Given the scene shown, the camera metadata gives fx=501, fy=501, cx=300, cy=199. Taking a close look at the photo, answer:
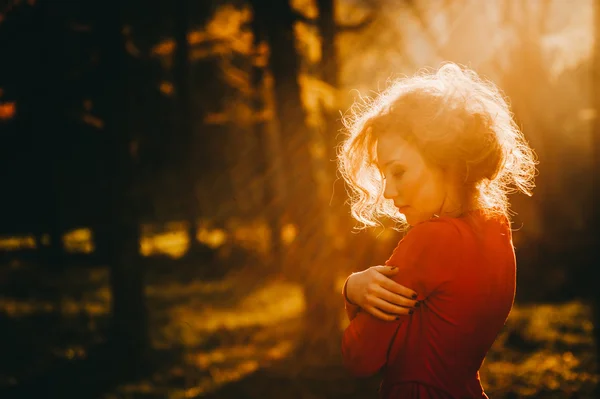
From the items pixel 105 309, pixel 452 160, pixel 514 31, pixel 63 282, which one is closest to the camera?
pixel 452 160

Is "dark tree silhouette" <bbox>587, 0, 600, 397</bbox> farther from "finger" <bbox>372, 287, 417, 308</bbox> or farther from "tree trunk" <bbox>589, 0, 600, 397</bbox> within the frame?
"finger" <bbox>372, 287, 417, 308</bbox>

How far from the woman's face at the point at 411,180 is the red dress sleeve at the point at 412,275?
0.17 meters

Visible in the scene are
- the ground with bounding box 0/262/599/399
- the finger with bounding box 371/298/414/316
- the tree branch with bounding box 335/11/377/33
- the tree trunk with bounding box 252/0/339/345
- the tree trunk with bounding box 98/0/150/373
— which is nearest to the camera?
the finger with bounding box 371/298/414/316

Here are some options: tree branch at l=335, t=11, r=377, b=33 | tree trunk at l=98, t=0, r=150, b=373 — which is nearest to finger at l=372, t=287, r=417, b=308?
tree trunk at l=98, t=0, r=150, b=373

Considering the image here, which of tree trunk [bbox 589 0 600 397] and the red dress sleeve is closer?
the red dress sleeve

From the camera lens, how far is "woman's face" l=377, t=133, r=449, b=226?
1.75 m

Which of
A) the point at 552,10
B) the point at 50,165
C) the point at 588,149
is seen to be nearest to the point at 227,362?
the point at 50,165

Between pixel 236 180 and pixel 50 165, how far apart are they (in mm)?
10819

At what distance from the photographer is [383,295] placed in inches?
60.9

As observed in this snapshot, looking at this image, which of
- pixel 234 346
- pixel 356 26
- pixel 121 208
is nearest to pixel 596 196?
pixel 356 26

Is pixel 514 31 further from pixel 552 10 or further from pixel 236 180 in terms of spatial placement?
pixel 236 180

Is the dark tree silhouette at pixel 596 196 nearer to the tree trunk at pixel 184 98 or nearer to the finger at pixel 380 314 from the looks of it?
the tree trunk at pixel 184 98

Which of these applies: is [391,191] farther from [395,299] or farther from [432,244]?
[395,299]

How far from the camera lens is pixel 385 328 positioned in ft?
5.24
